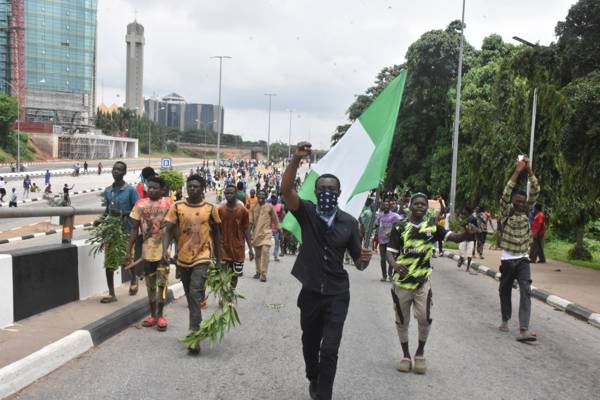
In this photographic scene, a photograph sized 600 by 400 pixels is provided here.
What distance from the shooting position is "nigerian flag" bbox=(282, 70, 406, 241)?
19.8 ft

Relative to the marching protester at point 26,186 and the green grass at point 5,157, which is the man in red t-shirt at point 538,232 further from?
the green grass at point 5,157

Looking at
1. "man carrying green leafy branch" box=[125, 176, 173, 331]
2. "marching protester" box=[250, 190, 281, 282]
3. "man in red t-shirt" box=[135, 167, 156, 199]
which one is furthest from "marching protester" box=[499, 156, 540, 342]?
"marching protester" box=[250, 190, 281, 282]

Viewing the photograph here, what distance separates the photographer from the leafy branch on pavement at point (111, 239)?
825 cm

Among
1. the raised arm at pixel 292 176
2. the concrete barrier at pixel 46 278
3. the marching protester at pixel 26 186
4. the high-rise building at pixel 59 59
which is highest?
the high-rise building at pixel 59 59

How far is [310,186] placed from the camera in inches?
237

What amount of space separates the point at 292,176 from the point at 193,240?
237 cm

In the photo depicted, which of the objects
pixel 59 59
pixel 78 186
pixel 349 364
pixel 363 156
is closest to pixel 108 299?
pixel 349 364

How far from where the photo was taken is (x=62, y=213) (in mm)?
8141

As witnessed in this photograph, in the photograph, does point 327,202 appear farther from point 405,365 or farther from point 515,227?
point 515,227

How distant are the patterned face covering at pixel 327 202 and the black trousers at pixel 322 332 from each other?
63 cm

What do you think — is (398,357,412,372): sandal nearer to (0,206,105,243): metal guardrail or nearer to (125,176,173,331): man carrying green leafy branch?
(125,176,173,331): man carrying green leafy branch

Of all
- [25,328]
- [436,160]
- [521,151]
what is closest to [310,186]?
[25,328]

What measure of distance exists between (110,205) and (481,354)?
503cm

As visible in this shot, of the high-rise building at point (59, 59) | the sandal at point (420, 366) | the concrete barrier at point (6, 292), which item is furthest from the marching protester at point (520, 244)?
the high-rise building at point (59, 59)
